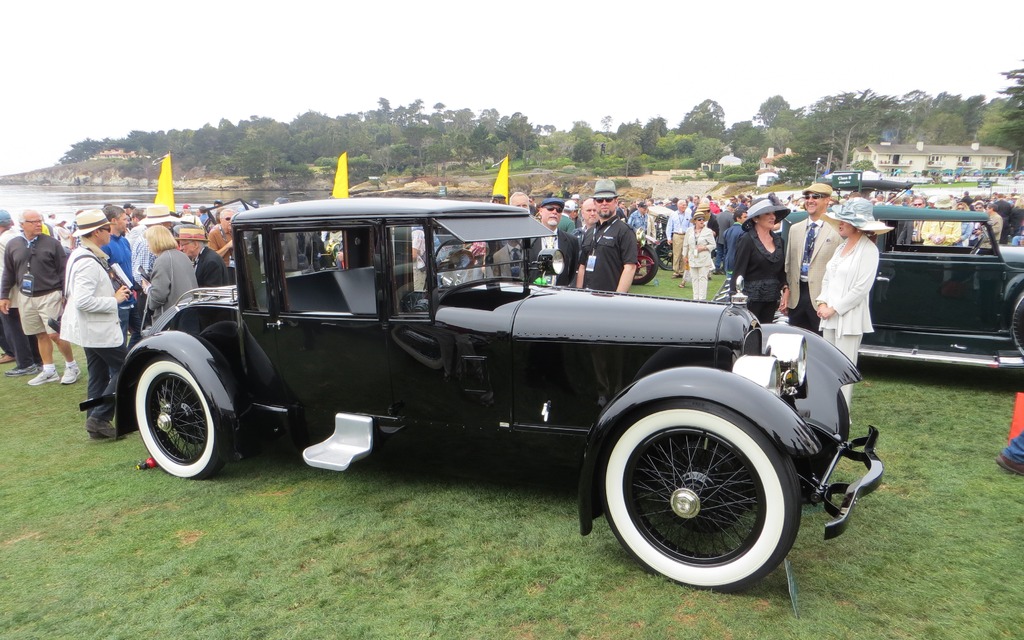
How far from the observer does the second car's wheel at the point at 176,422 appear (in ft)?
13.4

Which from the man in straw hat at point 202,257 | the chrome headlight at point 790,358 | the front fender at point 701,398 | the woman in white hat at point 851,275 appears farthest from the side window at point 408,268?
the man in straw hat at point 202,257

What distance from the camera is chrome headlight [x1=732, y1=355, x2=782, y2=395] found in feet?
9.39

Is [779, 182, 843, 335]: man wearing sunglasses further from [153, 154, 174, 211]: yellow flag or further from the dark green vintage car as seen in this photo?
[153, 154, 174, 211]: yellow flag

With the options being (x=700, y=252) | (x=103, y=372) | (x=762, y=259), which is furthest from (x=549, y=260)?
(x=700, y=252)

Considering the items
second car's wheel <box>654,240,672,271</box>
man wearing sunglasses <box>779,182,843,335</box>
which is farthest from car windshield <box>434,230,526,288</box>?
second car's wheel <box>654,240,672,271</box>

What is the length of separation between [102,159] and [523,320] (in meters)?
128

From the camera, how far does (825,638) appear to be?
237 centimetres

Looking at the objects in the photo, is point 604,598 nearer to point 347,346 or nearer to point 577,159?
point 347,346

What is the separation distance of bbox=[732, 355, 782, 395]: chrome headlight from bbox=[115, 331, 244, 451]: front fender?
124 inches

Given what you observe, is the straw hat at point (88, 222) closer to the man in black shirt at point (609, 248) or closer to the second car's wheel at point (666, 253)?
the man in black shirt at point (609, 248)

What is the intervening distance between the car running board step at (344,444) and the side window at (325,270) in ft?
2.29

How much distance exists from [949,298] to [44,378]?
32.9ft

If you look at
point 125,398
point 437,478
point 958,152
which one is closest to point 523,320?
point 437,478

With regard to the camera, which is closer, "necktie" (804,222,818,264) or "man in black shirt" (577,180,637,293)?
"man in black shirt" (577,180,637,293)
